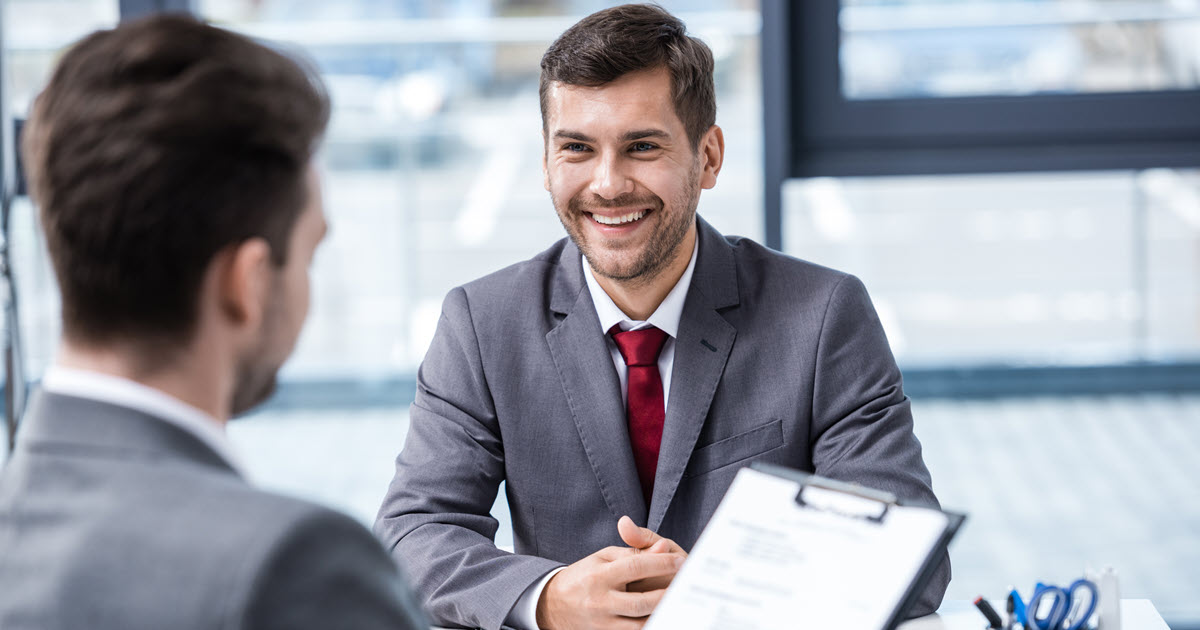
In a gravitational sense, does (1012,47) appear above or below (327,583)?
above

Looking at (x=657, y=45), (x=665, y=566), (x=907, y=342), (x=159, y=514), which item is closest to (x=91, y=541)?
(x=159, y=514)

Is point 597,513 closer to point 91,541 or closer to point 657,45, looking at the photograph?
point 657,45

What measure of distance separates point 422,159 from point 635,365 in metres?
3.69

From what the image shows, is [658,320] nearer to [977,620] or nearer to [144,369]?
[977,620]

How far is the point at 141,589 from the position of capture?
699 millimetres

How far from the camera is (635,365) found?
5.55 ft

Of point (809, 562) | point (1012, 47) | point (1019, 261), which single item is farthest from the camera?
point (1019, 261)

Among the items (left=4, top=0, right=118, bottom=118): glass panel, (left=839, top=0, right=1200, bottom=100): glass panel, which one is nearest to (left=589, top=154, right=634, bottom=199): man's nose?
(left=839, top=0, right=1200, bottom=100): glass panel

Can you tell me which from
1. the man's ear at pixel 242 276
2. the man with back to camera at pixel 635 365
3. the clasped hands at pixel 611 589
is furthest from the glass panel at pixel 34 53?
the man's ear at pixel 242 276

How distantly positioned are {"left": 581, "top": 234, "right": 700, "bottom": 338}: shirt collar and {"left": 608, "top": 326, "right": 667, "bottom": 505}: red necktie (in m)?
0.01

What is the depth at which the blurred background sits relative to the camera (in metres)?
3.51

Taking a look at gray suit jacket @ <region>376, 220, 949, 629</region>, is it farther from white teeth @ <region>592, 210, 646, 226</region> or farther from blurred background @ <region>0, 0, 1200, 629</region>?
blurred background @ <region>0, 0, 1200, 629</region>

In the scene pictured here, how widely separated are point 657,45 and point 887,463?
25.2 inches

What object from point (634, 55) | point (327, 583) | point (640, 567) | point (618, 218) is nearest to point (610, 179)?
point (618, 218)
